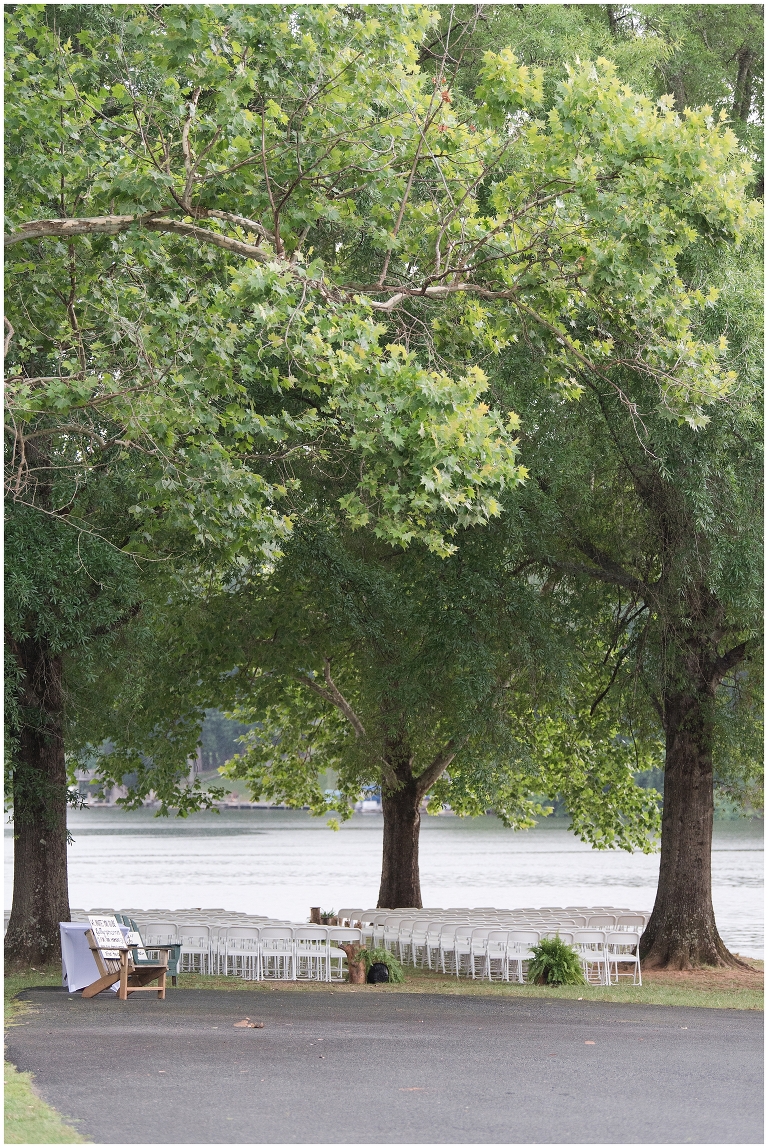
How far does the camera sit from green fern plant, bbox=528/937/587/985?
15.1 m

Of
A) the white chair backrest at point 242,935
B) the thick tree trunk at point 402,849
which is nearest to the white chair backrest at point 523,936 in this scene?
the white chair backrest at point 242,935

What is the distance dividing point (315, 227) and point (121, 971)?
7.61 m

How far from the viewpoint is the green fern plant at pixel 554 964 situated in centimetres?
1512

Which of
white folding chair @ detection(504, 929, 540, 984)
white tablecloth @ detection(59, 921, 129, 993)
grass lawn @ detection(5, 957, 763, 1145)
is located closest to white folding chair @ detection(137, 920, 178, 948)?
grass lawn @ detection(5, 957, 763, 1145)

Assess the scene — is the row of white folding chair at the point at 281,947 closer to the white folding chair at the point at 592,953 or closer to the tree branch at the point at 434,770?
the white folding chair at the point at 592,953

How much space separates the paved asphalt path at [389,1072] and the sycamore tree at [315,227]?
167 inches

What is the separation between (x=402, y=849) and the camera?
23.1 metres

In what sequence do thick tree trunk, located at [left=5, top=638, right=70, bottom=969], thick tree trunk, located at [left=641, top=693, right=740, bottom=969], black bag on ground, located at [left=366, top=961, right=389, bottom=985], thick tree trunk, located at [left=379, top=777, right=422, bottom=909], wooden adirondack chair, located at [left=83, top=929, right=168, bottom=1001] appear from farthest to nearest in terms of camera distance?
thick tree trunk, located at [left=379, top=777, right=422, bottom=909] < thick tree trunk, located at [left=641, top=693, right=740, bottom=969] < thick tree trunk, located at [left=5, top=638, right=70, bottom=969] < black bag on ground, located at [left=366, top=961, right=389, bottom=985] < wooden adirondack chair, located at [left=83, top=929, right=168, bottom=1001]

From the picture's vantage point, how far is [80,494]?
575 inches

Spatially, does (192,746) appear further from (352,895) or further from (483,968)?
(352,895)

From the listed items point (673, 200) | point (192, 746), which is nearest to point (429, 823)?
point (192, 746)

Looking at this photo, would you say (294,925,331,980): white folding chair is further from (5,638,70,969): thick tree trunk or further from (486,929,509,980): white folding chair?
(5,638,70,969): thick tree trunk

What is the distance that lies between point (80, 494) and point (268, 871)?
3894 centimetres

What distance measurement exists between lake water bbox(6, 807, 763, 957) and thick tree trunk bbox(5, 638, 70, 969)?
20.5 feet
